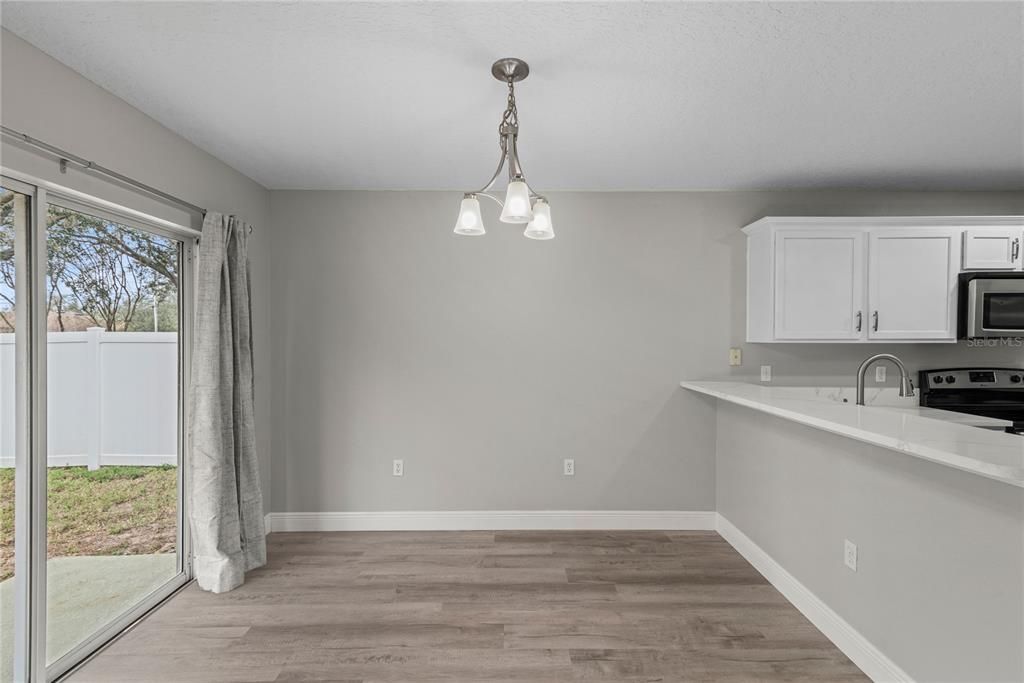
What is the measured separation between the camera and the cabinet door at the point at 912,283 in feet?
10.9

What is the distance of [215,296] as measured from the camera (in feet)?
9.24

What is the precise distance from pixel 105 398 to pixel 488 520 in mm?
2403

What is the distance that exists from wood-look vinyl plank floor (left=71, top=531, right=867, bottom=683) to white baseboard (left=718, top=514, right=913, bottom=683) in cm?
4

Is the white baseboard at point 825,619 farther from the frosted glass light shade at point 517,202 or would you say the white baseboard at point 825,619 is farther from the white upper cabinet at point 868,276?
the frosted glass light shade at point 517,202

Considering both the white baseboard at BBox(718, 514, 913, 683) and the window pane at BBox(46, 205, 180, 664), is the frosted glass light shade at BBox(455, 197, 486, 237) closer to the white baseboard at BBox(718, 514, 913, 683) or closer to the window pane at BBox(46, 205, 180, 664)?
the window pane at BBox(46, 205, 180, 664)

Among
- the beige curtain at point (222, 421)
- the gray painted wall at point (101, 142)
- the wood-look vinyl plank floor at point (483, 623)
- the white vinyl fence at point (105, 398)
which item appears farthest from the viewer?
the beige curtain at point (222, 421)

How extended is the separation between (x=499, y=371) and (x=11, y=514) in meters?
2.57

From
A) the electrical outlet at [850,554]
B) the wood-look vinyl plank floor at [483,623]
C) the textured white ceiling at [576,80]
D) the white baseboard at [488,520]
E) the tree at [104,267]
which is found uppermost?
the textured white ceiling at [576,80]

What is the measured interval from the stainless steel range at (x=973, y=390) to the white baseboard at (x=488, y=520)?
5.56 feet

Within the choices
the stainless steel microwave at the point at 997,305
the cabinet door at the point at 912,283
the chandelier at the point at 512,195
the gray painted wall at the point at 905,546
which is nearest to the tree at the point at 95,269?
the chandelier at the point at 512,195

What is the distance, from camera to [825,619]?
2.43m

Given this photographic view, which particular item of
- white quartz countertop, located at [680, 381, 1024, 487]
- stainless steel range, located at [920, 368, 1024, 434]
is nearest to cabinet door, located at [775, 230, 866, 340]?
stainless steel range, located at [920, 368, 1024, 434]

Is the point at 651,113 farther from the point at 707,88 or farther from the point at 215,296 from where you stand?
the point at 215,296

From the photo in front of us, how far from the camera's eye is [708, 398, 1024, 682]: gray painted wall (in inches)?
63.0
